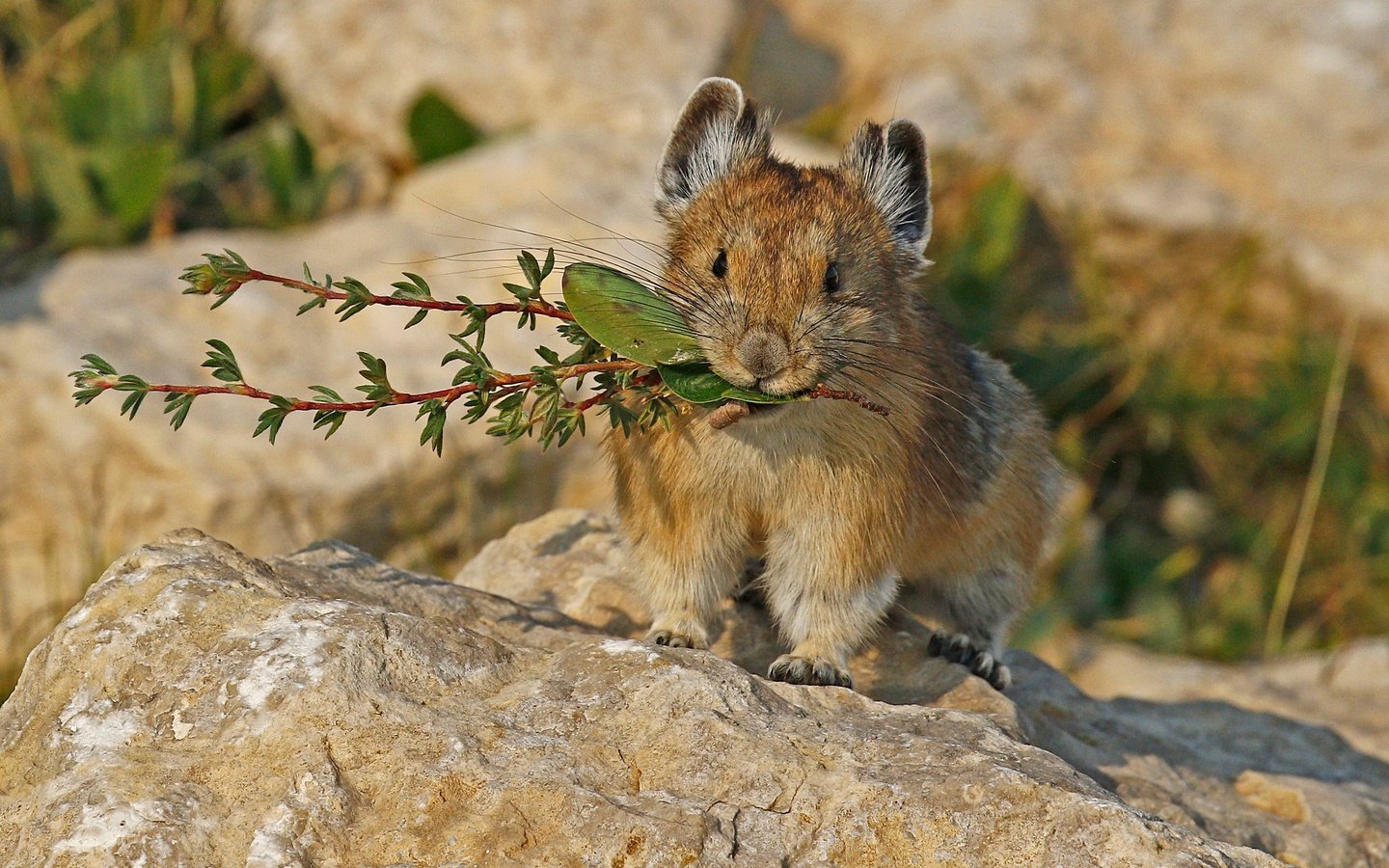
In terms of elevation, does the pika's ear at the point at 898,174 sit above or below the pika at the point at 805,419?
above

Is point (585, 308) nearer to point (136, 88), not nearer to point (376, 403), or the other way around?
point (376, 403)

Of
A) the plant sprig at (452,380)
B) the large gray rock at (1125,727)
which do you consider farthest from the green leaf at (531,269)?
the large gray rock at (1125,727)

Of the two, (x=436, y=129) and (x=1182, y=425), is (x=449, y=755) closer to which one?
(x=436, y=129)

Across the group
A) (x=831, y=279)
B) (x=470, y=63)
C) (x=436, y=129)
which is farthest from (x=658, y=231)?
(x=831, y=279)

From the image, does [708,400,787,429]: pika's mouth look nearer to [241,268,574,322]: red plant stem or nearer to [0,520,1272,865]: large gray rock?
[241,268,574,322]: red plant stem

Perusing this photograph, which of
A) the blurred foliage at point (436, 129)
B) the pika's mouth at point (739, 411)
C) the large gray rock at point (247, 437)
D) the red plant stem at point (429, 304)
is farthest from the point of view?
the blurred foliage at point (436, 129)

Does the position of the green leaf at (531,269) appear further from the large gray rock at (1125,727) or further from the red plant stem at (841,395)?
the large gray rock at (1125,727)

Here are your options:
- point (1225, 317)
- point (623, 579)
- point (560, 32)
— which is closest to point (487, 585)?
point (623, 579)
